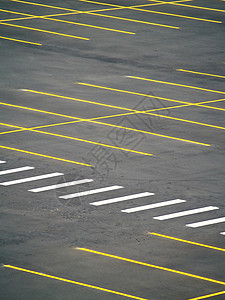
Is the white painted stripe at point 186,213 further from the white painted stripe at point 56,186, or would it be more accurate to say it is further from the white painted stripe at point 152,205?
the white painted stripe at point 56,186

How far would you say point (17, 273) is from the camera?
22.1m

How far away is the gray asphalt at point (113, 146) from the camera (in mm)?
22375

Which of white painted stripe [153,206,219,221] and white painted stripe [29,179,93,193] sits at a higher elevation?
white painted stripe [153,206,219,221]

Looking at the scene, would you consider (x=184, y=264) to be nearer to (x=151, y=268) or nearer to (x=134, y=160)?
(x=151, y=268)

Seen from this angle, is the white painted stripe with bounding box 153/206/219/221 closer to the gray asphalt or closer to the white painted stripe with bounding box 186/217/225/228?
the gray asphalt

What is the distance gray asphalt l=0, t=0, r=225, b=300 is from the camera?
2238cm

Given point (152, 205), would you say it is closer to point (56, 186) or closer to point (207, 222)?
point (207, 222)

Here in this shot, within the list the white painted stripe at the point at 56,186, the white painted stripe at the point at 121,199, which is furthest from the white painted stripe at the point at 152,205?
the white painted stripe at the point at 56,186

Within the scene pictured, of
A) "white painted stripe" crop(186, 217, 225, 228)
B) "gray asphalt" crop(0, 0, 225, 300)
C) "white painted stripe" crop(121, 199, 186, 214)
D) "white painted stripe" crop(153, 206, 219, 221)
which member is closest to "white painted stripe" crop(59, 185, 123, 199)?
"gray asphalt" crop(0, 0, 225, 300)

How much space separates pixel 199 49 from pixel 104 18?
20.8 feet

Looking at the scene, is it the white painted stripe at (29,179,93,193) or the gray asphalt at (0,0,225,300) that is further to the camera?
the white painted stripe at (29,179,93,193)

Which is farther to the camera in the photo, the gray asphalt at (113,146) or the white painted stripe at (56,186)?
the white painted stripe at (56,186)

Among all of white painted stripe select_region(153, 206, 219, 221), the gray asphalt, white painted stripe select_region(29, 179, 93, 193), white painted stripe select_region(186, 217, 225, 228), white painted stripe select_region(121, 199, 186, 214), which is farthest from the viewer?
white painted stripe select_region(29, 179, 93, 193)

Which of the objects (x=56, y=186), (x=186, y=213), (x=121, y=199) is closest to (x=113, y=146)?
(x=56, y=186)
